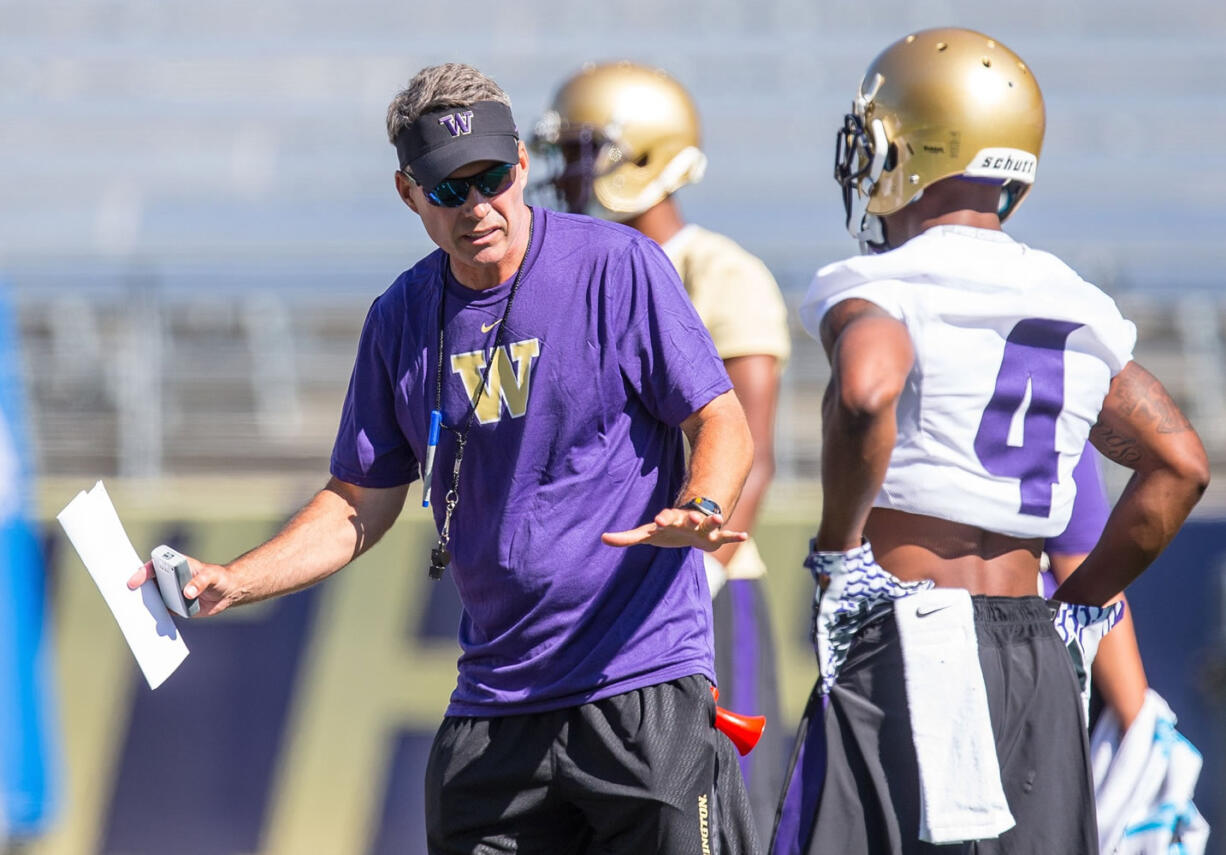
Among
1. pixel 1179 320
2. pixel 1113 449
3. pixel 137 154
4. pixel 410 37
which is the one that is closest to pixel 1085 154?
pixel 1179 320

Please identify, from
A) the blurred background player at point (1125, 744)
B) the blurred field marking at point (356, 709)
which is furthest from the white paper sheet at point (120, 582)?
the blurred field marking at point (356, 709)

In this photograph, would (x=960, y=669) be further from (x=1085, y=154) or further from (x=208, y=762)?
(x=1085, y=154)

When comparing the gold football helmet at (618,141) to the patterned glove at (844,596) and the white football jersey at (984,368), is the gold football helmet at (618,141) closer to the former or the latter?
the white football jersey at (984,368)

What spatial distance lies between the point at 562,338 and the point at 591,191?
1.29 metres

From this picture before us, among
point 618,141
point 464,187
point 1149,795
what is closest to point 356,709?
point 618,141

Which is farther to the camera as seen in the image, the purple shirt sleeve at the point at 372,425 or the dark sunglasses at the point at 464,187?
the purple shirt sleeve at the point at 372,425

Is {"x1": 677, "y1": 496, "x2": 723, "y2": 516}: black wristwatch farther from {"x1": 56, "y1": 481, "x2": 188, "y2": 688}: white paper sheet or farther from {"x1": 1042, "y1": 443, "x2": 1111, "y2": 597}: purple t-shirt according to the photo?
{"x1": 1042, "y1": 443, "x2": 1111, "y2": 597}: purple t-shirt

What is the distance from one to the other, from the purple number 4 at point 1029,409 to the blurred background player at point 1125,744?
0.92 ft

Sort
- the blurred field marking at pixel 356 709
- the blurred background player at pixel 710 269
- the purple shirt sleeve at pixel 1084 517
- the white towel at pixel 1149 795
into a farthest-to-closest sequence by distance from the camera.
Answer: the blurred field marking at pixel 356 709, the blurred background player at pixel 710 269, the purple shirt sleeve at pixel 1084 517, the white towel at pixel 1149 795

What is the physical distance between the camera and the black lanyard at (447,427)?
2.56 m

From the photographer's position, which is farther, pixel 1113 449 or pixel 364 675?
pixel 364 675

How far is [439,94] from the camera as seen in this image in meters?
2.51

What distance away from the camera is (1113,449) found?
2836 mm

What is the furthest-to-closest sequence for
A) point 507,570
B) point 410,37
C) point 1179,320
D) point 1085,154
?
point 410,37 < point 1085,154 < point 1179,320 < point 507,570
